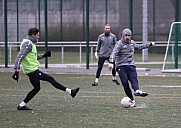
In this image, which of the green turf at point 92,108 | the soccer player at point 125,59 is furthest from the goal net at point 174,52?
the soccer player at point 125,59

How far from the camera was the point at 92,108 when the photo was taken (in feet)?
47.4

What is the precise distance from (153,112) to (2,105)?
3.50 m

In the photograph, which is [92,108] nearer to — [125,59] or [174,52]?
[125,59]

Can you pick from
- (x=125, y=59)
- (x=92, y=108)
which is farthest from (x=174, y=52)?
(x=92, y=108)

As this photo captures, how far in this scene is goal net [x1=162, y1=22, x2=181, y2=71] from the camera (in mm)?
27172

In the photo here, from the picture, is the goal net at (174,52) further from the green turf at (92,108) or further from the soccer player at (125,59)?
the soccer player at (125,59)

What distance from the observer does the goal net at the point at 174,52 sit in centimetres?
2717

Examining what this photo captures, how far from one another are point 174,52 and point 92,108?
44.6ft

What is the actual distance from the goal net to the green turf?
5680 mm

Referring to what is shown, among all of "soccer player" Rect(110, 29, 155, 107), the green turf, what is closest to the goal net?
the green turf

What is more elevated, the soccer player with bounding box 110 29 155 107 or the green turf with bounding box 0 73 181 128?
the soccer player with bounding box 110 29 155 107

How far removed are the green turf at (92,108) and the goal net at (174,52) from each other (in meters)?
5.68

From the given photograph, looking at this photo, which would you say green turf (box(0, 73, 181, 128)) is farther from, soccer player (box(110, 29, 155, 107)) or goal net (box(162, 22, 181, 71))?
goal net (box(162, 22, 181, 71))

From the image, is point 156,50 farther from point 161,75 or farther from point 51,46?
point 161,75
